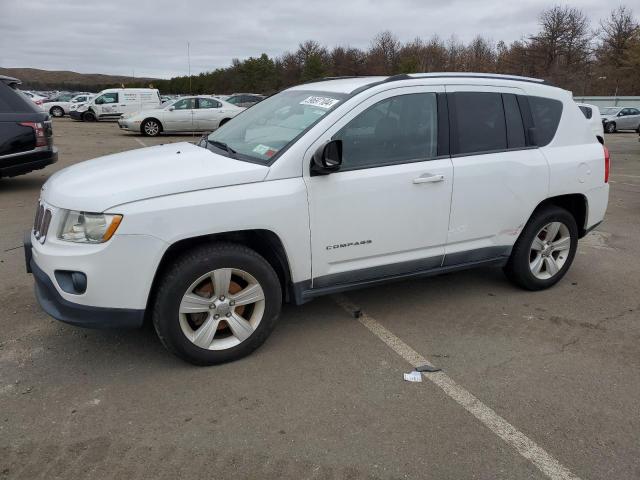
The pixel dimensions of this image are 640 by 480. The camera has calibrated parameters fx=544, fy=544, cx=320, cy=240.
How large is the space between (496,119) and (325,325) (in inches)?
83.7

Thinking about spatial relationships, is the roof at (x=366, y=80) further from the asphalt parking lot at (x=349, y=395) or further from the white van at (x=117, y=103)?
the white van at (x=117, y=103)

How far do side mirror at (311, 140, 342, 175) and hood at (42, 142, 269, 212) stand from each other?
1.07 feet

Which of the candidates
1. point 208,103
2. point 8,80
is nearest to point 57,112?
point 208,103

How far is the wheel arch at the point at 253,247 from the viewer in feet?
10.9

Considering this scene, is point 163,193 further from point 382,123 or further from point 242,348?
point 382,123

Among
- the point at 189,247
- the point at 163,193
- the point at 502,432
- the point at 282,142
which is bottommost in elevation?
the point at 502,432

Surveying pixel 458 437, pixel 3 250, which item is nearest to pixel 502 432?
pixel 458 437

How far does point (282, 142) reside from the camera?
145 inches

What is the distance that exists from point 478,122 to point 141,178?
8.42 feet

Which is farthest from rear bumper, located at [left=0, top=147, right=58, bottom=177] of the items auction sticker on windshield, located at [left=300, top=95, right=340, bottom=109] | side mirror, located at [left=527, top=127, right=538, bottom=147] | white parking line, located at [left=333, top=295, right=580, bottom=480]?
side mirror, located at [left=527, top=127, right=538, bottom=147]

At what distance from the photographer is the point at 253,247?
3.65 meters

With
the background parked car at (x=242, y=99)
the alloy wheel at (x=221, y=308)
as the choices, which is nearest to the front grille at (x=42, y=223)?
the alloy wheel at (x=221, y=308)

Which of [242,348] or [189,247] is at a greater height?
[189,247]

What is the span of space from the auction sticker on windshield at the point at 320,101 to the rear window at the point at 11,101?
632cm
